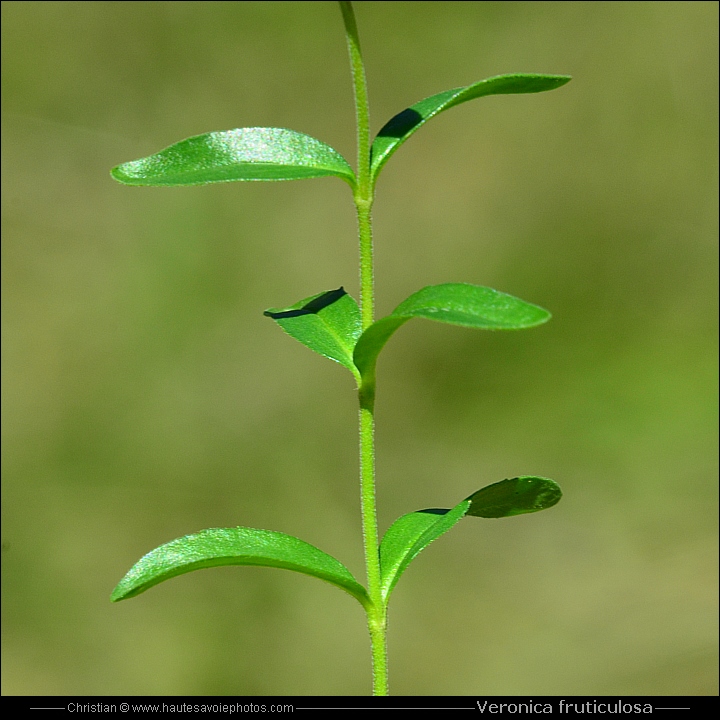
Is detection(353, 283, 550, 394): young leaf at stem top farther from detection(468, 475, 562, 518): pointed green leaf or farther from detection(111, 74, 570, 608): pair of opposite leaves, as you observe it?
detection(468, 475, 562, 518): pointed green leaf

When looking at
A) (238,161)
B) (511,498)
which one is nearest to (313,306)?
(238,161)

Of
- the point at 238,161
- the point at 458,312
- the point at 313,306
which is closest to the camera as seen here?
the point at 458,312

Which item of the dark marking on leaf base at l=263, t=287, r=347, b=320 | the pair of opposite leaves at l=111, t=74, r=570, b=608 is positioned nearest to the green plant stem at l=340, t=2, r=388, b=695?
the pair of opposite leaves at l=111, t=74, r=570, b=608

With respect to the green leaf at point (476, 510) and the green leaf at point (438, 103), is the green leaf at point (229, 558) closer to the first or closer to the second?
the green leaf at point (476, 510)

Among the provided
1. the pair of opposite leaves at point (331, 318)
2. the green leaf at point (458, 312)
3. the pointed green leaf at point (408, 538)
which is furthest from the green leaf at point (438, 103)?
the pointed green leaf at point (408, 538)

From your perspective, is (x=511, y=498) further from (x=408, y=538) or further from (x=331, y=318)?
(x=331, y=318)

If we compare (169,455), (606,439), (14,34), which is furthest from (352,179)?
(14,34)
